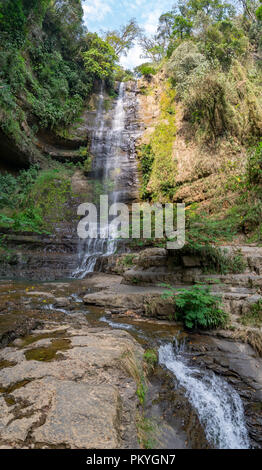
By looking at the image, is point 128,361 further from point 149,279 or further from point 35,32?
point 35,32

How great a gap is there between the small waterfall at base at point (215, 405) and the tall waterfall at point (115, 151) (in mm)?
8590

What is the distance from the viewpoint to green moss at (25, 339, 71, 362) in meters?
2.28

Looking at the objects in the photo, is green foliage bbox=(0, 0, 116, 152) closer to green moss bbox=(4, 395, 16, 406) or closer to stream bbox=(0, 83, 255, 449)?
stream bbox=(0, 83, 255, 449)

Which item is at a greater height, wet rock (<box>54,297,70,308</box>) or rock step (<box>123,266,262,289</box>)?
rock step (<box>123,266,262,289</box>)

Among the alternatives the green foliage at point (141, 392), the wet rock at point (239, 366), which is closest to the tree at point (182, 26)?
the wet rock at point (239, 366)

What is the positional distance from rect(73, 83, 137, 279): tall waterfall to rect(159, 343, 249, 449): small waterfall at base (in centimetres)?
859

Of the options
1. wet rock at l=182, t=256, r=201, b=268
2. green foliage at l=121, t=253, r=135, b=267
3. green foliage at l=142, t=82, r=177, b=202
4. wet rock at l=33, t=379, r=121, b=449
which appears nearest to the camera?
wet rock at l=33, t=379, r=121, b=449

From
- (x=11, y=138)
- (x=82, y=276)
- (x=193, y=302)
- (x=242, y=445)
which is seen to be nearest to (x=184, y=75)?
(x=11, y=138)

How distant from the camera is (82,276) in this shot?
8.70 metres

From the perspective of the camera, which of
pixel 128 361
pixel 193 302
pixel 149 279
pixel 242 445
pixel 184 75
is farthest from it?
Result: pixel 184 75

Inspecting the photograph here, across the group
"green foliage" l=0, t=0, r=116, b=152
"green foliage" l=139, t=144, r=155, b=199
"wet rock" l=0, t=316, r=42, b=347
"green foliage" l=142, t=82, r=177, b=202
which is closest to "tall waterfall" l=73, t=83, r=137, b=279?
"green foliage" l=139, t=144, r=155, b=199

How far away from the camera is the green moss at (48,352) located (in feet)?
7.47
